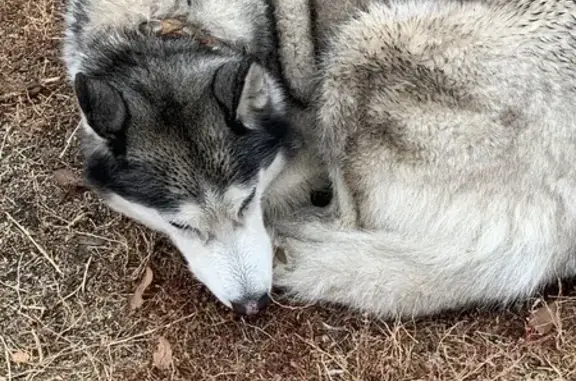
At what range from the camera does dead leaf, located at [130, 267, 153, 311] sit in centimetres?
471

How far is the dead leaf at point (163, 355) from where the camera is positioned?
4488 millimetres

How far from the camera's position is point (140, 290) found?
15.6ft

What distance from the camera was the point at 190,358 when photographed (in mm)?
4520

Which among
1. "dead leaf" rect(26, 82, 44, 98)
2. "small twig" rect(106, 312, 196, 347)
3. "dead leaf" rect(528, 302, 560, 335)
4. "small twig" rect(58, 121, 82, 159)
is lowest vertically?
"small twig" rect(106, 312, 196, 347)

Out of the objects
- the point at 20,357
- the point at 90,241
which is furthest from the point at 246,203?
the point at 20,357

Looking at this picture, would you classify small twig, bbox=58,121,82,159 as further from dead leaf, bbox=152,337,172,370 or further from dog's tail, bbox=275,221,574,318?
dog's tail, bbox=275,221,574,318

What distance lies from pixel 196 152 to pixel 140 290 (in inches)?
46.2

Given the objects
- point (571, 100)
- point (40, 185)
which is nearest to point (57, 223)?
point (40, 185)

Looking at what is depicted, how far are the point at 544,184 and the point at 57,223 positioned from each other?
2.65m

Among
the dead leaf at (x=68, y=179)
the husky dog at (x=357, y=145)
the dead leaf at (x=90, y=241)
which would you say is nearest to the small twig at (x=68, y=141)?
the dead leaf at (x=68, y=179)

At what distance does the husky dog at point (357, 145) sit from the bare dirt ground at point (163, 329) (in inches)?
10.1

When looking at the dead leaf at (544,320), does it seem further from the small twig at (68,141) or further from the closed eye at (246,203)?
the small twig at (68,141)

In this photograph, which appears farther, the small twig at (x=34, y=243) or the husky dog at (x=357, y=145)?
the small twig at (x=34, y=243)

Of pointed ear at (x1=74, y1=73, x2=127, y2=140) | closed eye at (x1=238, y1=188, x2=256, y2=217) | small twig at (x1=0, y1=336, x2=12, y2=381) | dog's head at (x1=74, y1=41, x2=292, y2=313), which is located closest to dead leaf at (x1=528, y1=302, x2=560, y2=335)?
dog's head at (x1=74, y1=41, x2=292, y2=313)
